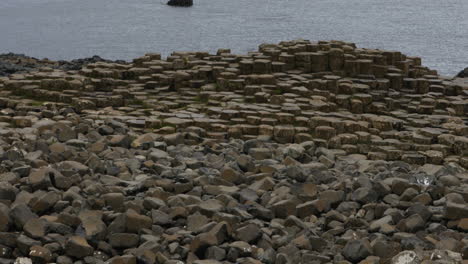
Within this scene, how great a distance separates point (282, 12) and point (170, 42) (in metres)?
21.7

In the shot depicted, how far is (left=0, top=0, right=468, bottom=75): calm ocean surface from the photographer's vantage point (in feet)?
108

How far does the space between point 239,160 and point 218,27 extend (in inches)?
1340

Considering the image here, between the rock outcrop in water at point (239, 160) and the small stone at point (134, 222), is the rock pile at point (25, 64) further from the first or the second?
the small stone at point (134, 222)

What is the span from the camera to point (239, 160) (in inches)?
357

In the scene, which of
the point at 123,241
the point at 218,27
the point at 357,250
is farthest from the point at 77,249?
the point at 218,27

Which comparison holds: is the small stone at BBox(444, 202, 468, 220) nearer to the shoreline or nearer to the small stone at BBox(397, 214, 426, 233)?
the small stone at BBox(397, 214, 426, 233)

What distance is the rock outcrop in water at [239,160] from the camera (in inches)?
271

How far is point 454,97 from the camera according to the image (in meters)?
13.0

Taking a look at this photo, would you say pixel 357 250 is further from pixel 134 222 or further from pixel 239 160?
pixel 239 160

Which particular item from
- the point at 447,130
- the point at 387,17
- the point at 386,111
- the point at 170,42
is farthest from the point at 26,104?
the point at 387,17

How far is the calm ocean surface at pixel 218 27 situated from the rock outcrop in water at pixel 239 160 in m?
13.3

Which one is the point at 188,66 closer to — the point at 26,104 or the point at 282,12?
the point at 26,104

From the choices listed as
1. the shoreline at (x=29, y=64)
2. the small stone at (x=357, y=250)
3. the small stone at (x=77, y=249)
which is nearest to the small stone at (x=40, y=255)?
the small stone at (x=77, y=249)

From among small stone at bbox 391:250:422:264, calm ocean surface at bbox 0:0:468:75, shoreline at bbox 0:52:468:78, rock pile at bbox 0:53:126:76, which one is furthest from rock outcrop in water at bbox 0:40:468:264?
calm ocean surface at bbox 0:0:468:75
